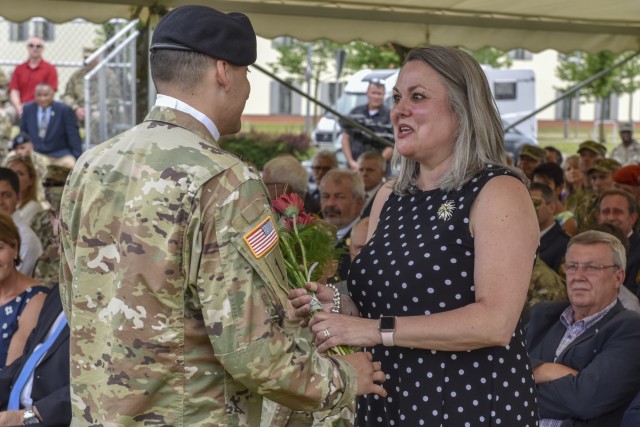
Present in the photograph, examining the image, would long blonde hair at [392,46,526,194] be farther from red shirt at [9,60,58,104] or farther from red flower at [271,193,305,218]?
red shirt at [9,60,58,104]

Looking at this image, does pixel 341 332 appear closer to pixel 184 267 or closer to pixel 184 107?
pixel 184 267

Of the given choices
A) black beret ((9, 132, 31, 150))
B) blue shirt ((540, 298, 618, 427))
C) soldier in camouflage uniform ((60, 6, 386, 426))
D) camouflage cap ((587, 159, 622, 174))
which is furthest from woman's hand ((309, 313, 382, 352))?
black beret ((9, 132, 31, 150))

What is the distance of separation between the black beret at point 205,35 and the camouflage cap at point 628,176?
271 inches

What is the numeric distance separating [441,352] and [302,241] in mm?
538

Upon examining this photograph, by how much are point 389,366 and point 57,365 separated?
214cm

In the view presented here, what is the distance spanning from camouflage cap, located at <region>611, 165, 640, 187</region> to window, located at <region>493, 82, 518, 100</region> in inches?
713

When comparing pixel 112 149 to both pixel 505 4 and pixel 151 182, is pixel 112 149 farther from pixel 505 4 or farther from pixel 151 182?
pixel 505 4

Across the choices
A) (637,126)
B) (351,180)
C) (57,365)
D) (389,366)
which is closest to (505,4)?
(351,180)

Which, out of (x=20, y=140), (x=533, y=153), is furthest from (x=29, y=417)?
(x=533, y=153)

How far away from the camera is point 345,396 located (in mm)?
2357

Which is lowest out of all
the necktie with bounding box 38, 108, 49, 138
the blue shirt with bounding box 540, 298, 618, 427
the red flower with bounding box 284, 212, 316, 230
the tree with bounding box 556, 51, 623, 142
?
the blue shirt with bounding box 540, 298, 618, 427

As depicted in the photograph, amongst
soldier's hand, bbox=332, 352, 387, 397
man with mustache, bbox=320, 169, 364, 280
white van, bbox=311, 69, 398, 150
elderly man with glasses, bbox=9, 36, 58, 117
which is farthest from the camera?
elderly man with glasses, bbox=9, 36, 58, 117

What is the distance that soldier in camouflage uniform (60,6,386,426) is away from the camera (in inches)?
83.4

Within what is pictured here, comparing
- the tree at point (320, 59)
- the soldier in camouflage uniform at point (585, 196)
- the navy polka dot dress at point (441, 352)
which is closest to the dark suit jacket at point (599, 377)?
the navy polka dot dress at point (441, 352)
